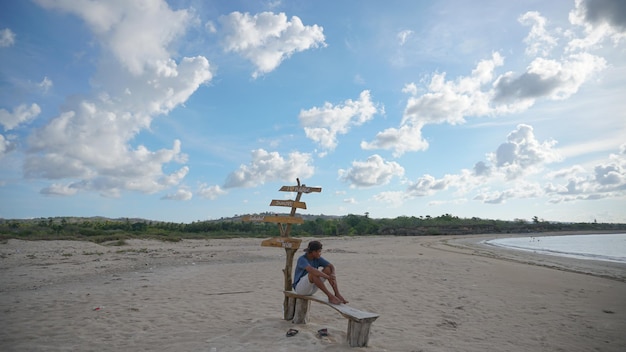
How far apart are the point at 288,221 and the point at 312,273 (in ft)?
3.86

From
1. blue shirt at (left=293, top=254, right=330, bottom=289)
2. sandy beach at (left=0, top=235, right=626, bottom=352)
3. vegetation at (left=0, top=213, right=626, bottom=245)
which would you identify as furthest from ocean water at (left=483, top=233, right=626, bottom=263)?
vegetation at (left=0, top=213, right=626, bottom=245)

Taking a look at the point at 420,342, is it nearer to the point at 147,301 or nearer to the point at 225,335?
the point at 225,335

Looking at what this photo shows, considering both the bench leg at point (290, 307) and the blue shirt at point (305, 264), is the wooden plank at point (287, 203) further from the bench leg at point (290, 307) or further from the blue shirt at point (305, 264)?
the bench leg at point (290, 307)

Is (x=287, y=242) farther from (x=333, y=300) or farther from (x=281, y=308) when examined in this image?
(x=281, y=308)

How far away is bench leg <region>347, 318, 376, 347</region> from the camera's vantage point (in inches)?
214

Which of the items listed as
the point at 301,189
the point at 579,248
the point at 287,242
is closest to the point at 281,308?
the point at 287,242

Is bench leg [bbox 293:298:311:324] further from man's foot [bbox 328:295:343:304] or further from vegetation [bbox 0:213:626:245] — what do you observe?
vegetation [bbox 0:213:626:245]

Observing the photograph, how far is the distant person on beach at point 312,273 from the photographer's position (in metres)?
6.26

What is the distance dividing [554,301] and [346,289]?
18.2 ft

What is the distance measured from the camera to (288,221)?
6953mm

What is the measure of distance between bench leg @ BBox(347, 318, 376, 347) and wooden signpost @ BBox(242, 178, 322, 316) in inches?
72.9

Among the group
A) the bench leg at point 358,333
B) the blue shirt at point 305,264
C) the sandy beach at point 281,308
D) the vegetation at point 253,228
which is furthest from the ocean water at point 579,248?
the vegetation at point 253,228

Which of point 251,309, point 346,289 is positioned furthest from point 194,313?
point 346,289

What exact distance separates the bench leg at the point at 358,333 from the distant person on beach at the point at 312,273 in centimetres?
73
